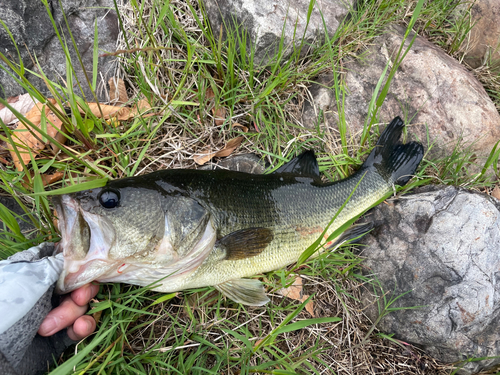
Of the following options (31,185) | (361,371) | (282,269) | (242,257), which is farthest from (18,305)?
(361,371)

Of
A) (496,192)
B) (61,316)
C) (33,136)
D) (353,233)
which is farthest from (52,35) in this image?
(496,192)

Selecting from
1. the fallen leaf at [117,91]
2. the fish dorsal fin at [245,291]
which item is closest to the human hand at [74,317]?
the fish dorsal fin at [245,291]

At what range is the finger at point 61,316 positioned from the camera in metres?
2.12

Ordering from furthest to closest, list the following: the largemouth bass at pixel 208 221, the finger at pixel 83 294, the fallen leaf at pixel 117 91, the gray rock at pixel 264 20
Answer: the gray rock at pixel 264 20, the fallen leaf at pixel 117 91, the finger at pixel 83 294, the largemouth bass at pixel 208 221

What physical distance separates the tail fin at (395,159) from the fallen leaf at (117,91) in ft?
8.40

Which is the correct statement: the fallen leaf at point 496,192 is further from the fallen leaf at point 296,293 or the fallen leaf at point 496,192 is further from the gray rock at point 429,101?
the fallen leaf at point 296,293

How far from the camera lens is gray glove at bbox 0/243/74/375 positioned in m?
1.92

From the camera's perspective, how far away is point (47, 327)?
2.12 m

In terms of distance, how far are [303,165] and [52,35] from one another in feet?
9.09

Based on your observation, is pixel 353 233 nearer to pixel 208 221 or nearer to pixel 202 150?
pixel 208 221

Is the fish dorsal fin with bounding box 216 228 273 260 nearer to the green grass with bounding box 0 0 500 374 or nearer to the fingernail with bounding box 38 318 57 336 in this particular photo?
the green grass with bounding box 0 0 500 374

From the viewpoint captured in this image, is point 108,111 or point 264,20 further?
point 264,20

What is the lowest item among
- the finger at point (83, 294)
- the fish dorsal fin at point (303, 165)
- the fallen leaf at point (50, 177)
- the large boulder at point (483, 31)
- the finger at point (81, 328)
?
the finger at point (81, 328)

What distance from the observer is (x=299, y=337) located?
281 cm
